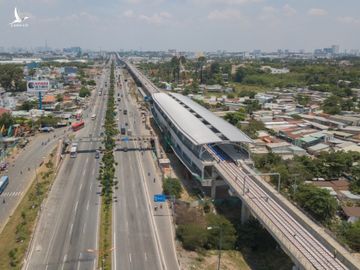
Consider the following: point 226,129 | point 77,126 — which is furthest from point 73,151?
point 226,129

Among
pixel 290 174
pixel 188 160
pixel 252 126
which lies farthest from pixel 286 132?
pixel 188 160

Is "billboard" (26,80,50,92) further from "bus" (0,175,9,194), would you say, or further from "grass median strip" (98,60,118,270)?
"bus" (0,175,9,194)

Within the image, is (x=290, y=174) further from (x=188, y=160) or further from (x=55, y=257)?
(x=55, y=257)

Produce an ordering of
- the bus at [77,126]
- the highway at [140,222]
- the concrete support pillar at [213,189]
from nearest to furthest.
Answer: the highway at [140,222], the concrete support pillar at [213,189], the bus at [77,126]

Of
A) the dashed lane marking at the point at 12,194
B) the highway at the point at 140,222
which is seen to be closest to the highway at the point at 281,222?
the highway at the point at 140,222

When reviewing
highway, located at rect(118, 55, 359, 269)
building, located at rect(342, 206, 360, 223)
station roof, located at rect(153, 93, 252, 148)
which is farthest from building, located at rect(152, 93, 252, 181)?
building, located at rect(342, 206, 360, 223)

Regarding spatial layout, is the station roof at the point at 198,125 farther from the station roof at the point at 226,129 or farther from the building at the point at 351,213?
the building at the point at 351,213

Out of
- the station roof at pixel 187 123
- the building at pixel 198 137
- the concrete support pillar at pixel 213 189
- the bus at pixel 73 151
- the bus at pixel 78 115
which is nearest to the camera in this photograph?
the concrete support pillar at pixel 213 189
